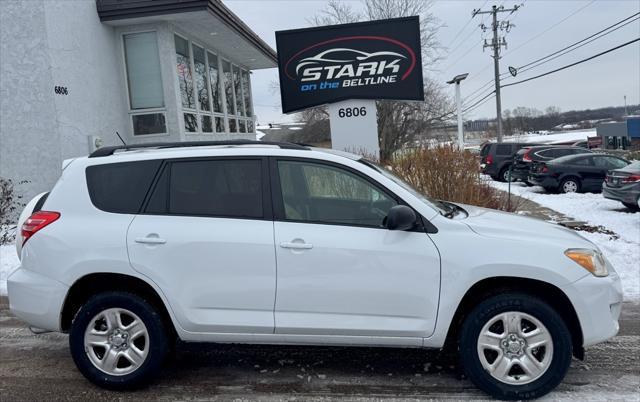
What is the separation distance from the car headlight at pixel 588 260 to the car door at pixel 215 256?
2.08 metres

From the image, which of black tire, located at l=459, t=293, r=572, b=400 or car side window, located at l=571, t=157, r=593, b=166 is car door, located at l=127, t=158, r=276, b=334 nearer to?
black tire, located at l=459, t=293, r=572, b=400

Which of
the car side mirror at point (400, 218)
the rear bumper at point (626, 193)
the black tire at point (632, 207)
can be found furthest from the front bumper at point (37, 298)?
the black tire at point (632, 207)

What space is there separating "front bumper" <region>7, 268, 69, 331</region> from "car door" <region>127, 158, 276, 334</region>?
0.69 m

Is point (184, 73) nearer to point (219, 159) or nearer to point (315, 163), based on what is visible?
point (219, 159)

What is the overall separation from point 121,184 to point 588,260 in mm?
3447

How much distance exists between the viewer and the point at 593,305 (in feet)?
11.6

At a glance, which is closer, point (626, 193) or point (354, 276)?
point (354, 276)

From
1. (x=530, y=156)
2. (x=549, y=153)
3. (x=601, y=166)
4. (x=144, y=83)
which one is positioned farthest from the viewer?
(x=549, y=153)

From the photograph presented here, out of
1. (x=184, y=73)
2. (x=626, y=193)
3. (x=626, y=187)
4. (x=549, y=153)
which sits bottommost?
(x=626, y=193)

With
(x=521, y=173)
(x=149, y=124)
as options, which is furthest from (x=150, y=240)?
(x=521, y=173)

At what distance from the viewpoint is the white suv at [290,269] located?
3.58 metres

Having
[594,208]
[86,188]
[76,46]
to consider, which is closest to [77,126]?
[76,46]

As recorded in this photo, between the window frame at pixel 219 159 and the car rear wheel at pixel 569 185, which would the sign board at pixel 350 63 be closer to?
the window frame at pixel 219 159

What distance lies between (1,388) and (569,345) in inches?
167
